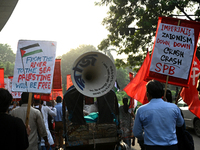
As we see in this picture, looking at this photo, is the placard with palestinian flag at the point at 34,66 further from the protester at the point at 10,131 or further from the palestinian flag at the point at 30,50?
the protester at the point at 10,131

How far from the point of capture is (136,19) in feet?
49.9

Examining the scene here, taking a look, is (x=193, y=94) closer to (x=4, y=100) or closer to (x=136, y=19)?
(x=4, y=100)

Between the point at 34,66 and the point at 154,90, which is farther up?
the point at 34,66

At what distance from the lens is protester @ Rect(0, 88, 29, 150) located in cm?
243

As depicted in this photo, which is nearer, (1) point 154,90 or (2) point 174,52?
(1) point 154,90

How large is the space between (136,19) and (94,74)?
11.0m

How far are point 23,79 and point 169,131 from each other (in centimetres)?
269

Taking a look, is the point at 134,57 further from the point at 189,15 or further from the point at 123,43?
the point at 189,15

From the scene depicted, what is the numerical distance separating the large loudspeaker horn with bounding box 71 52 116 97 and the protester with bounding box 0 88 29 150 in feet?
7.47

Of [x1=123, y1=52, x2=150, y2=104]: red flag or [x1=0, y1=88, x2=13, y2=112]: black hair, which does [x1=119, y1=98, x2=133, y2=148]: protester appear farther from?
[x1=0, y1=88, x2=13, y2=112]: black hair

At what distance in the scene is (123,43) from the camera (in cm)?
1700

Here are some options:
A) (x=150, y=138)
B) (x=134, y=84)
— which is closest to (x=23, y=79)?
(x=150, y=138)

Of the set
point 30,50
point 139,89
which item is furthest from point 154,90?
point 139,89

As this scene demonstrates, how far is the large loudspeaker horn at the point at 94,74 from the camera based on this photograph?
Result: 15.7 feet
